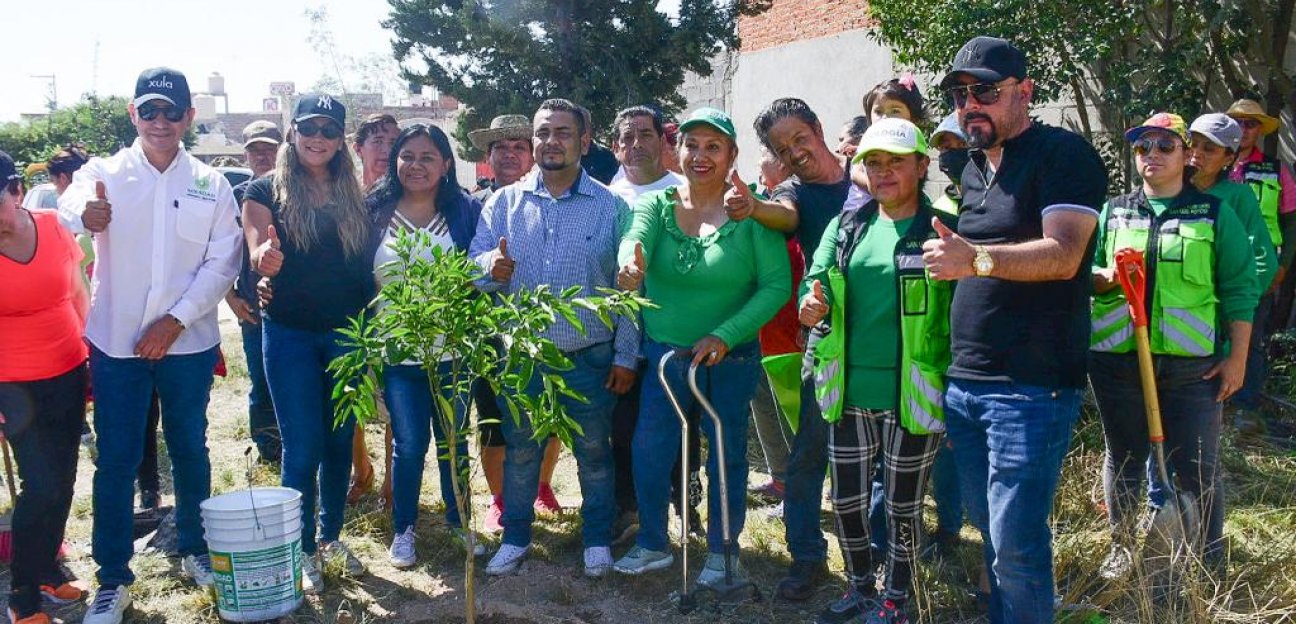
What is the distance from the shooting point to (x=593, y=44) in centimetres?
1355

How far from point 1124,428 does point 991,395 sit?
1.37 m

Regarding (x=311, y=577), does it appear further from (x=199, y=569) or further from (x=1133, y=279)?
(x=1133, y=279)

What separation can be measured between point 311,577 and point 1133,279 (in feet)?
11.6

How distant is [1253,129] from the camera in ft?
20.4

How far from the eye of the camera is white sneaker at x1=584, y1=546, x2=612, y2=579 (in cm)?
447

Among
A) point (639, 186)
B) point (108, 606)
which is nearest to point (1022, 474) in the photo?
point (639, 186)

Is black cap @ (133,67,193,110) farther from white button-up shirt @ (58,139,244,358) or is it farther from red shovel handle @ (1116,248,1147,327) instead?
red shovel handle @ (1116,248,1147,327)

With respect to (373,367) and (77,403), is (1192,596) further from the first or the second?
(77,403)

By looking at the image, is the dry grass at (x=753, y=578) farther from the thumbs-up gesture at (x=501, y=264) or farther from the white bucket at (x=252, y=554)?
the thumbs-up gesture at (x=501, y=264)

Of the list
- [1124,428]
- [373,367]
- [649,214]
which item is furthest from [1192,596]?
[373,367]

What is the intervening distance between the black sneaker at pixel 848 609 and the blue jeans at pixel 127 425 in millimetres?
2701

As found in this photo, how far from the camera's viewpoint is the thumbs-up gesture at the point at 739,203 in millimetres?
3910

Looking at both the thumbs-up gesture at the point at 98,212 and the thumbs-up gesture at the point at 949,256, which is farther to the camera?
the thumbs-up gesture at the point at 98,212

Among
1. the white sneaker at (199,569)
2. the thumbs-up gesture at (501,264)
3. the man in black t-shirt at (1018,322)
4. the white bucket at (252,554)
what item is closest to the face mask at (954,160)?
the man in black t-shirt at (1018,322)
